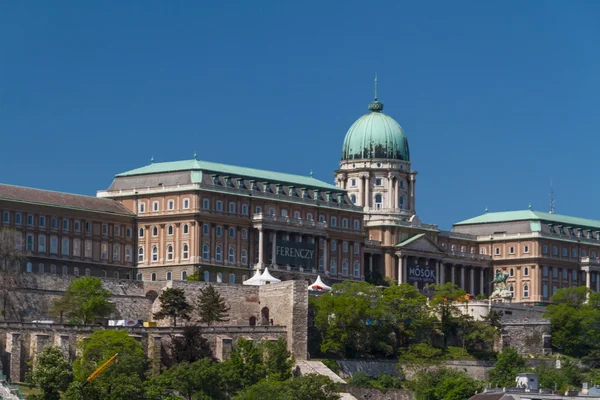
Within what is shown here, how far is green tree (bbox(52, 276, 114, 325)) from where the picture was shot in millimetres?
163375

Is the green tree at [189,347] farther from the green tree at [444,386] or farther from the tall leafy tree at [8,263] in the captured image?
the green tree at [444,386]

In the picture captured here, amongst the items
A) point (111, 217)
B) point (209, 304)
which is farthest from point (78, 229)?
point (209, 304)

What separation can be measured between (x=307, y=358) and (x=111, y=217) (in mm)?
37289

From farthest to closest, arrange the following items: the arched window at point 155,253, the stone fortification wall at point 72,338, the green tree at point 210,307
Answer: the arched window at point 155,253
the green tree at point 210,307
the stone fortification wall at point 72,338

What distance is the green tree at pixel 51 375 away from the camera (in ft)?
463

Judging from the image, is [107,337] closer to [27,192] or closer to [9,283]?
[9,283]

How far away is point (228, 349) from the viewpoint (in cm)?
16000

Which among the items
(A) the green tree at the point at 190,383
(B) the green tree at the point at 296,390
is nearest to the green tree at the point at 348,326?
(B) the green tree at the point at 296,390

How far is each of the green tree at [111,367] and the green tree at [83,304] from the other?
33.1 ft

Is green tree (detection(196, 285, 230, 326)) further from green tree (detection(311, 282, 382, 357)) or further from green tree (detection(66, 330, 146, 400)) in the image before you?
green tree (detection(66, 330, 146, 400))

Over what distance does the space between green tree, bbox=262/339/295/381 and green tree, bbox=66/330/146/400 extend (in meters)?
10.4

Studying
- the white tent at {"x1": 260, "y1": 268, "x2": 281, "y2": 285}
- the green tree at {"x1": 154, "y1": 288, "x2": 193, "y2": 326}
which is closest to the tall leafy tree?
the green tree at {"x1": 154, "y1": 288, "x2": 193, "y2": 326}

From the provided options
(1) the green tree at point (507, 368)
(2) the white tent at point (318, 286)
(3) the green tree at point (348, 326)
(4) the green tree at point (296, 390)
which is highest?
(2) the white tent at point (318, 286)

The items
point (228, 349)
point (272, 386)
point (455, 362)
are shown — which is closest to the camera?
point (272, 386)
